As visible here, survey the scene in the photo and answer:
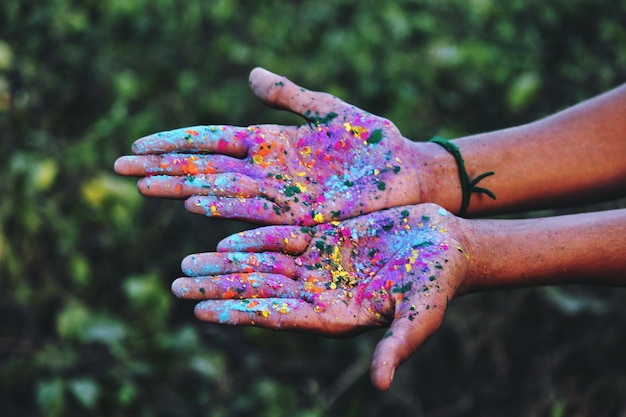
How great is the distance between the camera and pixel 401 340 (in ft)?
4.34

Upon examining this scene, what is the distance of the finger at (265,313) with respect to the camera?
4.85ft

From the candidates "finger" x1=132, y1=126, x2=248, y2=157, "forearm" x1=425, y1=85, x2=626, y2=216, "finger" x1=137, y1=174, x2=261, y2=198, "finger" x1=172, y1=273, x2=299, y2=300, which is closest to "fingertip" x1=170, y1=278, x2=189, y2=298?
"finger" x1=172, y1=273, x2=299, y2=300

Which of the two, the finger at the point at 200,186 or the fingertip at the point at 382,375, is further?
the finger at the point at 200,186

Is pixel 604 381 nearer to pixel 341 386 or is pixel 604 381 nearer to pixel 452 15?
pixel 341 386

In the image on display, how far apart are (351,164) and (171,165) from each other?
464 millimetres

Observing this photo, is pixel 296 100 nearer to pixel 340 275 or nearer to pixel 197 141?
pixel 197 141

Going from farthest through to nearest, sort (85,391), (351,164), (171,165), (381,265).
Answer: (85,391) < (351,164) < (171,165) < (381,265)

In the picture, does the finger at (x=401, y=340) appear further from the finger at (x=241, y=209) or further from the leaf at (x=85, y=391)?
the leaf at (x=85, y=391)

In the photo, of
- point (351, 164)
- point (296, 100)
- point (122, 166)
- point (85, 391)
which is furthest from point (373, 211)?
point (85, 391)

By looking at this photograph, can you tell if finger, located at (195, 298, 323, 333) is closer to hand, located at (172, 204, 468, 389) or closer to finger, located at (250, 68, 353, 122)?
hand, located at (172, 204, 468, 389)

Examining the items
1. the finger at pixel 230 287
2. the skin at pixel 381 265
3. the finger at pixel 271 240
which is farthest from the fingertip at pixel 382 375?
the finger at pixel 271 240

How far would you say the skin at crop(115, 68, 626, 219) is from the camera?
1.70m

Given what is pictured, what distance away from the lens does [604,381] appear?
240cm

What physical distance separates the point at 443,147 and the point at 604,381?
113cm
